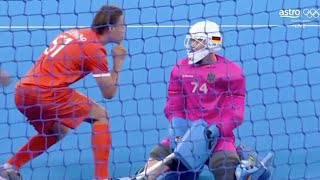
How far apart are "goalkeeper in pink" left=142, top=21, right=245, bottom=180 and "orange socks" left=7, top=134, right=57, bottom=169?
1.29ft

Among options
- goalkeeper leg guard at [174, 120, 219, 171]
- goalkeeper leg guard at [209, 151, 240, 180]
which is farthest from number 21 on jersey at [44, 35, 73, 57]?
goalkeeper leg guard at [209, 151, 240, 180]

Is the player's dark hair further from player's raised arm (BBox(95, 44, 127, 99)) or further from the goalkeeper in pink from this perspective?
the goalkeeper in pink

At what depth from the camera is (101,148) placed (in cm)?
311

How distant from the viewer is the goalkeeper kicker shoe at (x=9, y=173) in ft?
10.2

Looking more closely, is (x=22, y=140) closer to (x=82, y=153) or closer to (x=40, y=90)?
(x=82, y=153)

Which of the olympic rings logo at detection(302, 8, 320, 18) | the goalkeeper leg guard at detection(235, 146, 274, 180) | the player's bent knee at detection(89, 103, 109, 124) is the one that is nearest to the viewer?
the goalkeeper leg guard at detection(235, 146, 274, 180)

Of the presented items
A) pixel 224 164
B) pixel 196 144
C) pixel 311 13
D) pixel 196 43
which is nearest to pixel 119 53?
pixel 196 43

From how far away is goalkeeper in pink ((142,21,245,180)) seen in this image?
311 centimetres

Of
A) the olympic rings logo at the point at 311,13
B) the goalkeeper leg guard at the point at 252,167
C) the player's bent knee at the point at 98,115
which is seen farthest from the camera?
the olympic rings logo at the point at 311,13

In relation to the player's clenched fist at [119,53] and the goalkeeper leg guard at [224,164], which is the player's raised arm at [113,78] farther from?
the goalkeeper leg guard at [224,164]

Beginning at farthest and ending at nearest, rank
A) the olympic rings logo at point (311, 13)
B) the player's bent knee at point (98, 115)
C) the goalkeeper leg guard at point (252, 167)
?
1. the olympic rings logo at point (311, 13)
2. the player's bent knee at point (98, 115)
3. the goalkeeper leg guard at point (252, 167)

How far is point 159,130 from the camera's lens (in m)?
3.58

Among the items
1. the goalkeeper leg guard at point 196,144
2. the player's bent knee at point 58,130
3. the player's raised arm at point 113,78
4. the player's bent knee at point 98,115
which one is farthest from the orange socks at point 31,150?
the goalkeeper leg guard at point 196,144

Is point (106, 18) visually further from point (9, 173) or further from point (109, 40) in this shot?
point (9, 173)
